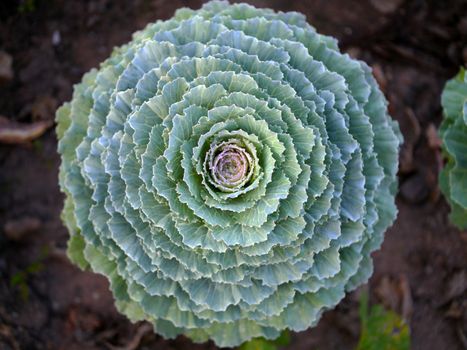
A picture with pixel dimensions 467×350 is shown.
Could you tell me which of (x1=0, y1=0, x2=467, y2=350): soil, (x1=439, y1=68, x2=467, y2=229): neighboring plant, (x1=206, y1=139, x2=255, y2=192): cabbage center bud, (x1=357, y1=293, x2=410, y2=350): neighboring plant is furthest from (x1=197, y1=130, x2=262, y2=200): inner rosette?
(x1=0, y1=0, x2=467, y2=350): soil

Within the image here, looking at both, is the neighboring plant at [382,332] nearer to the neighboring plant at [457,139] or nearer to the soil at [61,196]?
the soil at [61,196]

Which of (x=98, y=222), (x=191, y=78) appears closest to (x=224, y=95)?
(x=191, y=78)

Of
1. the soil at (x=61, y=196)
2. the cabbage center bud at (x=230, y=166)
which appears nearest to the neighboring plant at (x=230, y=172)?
the cabbage center bud at (x=230, y=166)

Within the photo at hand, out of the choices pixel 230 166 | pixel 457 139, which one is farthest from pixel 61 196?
pixel 457 139

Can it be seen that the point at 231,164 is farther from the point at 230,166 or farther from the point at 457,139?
the point at 457,139

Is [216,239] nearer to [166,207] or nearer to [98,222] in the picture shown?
[166,207]
